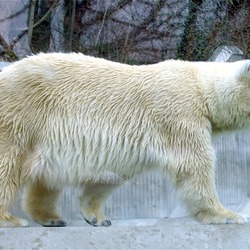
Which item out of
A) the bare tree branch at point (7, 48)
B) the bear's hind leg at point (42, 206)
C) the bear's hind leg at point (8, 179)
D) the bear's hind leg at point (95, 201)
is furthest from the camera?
the bare tree branch at point (7, 48)

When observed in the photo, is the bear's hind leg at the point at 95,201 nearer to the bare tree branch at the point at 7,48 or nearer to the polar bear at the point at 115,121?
the polar bear at the point at 115,121

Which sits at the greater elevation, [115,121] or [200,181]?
[115,121]

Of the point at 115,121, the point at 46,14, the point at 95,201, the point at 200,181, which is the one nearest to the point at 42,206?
the point at 95,201

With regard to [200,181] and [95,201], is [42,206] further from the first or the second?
[200,181]

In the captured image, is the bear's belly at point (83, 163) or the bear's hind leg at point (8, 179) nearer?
the bear's hind leg at point (8, 179)

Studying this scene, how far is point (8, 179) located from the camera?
3748mm

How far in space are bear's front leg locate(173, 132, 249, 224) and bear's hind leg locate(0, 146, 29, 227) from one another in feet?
3.03

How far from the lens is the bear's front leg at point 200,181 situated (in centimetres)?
379

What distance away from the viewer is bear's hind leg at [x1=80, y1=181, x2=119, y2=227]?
169 inches

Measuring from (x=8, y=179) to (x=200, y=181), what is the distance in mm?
1095

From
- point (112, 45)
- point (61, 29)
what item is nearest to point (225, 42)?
point (112, 45)

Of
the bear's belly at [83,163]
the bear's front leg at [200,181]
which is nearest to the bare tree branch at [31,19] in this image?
the bear's belly at [83,163]

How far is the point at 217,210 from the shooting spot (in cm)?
381

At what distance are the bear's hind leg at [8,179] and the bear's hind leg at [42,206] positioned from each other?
1.31ft
